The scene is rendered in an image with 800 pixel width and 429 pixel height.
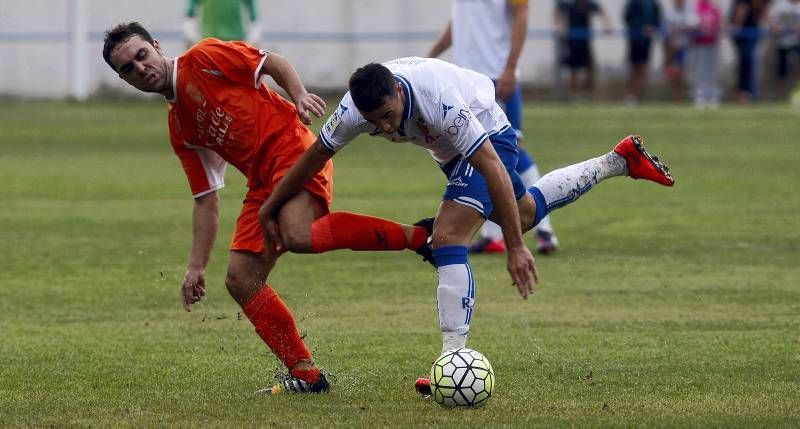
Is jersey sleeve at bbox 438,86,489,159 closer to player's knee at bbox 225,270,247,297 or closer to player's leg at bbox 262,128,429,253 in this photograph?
player's leg at bbox 262,128,429,253

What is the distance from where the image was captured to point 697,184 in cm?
1658

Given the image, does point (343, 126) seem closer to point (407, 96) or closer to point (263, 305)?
point (407, 96)

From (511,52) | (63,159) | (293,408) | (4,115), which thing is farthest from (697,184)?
(4,115)

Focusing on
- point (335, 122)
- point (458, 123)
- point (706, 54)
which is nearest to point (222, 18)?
point (335, 122)

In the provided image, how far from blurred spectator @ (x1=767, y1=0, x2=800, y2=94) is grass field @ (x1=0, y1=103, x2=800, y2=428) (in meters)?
16.0

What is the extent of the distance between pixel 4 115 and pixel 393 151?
34.7 feet

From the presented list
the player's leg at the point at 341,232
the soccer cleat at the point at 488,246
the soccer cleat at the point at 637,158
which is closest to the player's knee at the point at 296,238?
the player's leg at the point at 341,232

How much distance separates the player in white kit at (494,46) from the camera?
11414 millimetres

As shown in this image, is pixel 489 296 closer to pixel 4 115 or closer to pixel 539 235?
pixel 539 235

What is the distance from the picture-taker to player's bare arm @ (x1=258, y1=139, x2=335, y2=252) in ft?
21.1

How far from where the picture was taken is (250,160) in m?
6.87

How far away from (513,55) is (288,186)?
5.19 meters

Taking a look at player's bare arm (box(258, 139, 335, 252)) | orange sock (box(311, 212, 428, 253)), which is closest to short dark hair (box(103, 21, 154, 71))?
player's bare arm (box(258, 139, 335, 252))

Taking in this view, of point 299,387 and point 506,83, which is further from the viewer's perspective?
point 506,83
